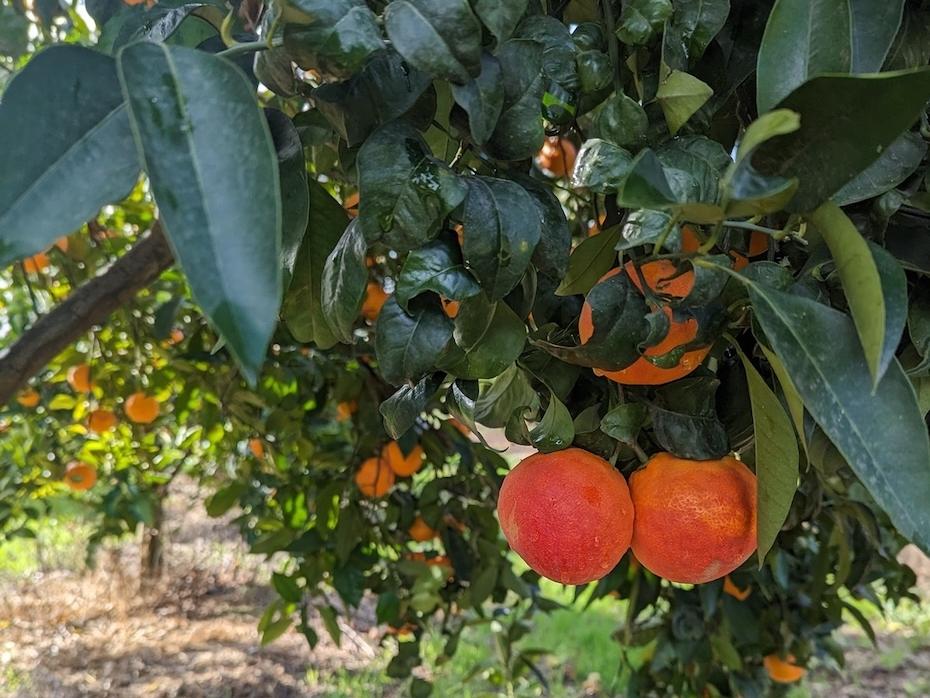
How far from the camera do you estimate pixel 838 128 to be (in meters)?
0.31

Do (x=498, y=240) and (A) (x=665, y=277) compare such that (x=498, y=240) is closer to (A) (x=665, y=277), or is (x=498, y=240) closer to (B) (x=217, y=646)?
(A) (x=665, y=277)

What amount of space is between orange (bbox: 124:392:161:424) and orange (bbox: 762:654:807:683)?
1276mm

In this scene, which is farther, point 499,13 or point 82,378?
point 82,378

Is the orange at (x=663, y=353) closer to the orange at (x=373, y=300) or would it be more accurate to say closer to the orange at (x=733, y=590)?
the orange at (x=373, y=300)

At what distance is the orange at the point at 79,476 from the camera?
1.98 meters

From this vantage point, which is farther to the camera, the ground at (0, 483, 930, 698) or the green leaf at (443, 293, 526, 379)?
the ground at (0, 483, 930, 698)

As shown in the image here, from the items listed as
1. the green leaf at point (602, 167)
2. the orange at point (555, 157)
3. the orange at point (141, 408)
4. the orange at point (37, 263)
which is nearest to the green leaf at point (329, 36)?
the green leaf at point (602, 167)

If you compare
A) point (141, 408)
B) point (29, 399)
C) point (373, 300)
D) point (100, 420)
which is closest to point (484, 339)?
point (373, 300)

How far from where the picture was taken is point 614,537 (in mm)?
454

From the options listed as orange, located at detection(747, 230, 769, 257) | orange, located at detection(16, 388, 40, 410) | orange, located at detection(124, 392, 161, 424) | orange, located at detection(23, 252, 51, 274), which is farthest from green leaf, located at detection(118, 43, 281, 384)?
orange, located at detection(16, 388, 40, 410)

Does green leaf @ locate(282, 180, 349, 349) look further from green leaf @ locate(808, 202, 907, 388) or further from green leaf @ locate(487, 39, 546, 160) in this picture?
green leaf @ locate(808, 202, 907, 388)

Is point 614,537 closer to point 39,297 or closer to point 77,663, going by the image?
point 39,297

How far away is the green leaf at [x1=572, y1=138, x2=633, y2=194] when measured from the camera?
14.3 inches

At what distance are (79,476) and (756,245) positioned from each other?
6.28 feet
